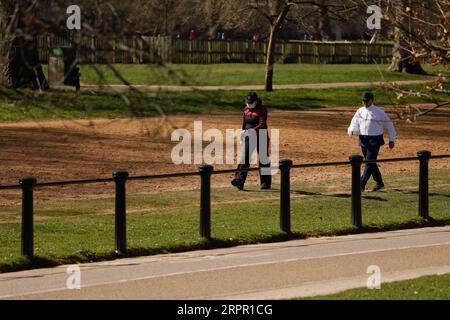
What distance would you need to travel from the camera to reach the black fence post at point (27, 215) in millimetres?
14977

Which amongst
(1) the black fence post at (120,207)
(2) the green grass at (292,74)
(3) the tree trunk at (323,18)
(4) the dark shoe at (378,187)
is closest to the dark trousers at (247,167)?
(4) the dark shoe at (378,187)

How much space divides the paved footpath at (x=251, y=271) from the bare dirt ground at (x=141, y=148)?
245 inches

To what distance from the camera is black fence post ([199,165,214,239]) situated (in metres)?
16.7

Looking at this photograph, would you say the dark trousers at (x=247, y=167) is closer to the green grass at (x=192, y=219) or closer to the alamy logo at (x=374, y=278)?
the green grass at (x=192, y=219)

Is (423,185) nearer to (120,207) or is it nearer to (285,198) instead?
(285,198)

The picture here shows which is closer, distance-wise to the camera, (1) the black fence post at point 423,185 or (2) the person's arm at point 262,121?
(1) the black fence post at point 423,185

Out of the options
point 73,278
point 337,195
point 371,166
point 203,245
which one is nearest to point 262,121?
point 337,195

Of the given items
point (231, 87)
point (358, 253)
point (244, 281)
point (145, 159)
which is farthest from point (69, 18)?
point (231, 87)

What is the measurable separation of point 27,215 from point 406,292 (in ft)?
16.7

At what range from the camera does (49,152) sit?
2805cm

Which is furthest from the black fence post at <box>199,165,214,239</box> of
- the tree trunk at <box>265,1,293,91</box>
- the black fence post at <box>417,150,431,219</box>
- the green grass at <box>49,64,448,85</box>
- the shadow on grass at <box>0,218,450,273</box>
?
the green grass at <box>49,64,448,85</box>

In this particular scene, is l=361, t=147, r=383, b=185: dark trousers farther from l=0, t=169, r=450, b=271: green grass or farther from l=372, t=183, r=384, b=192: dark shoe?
l=0, t=169, r=450, b=271: green grass

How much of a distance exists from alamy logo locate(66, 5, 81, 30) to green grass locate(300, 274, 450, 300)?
147 inches

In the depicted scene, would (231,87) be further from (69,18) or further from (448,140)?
(69,18)
